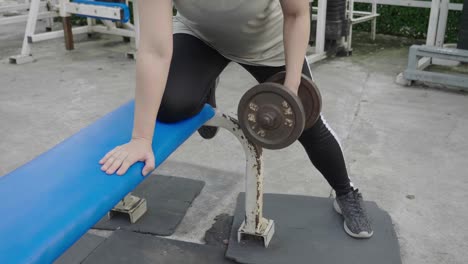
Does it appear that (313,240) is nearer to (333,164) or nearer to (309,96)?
(333,164)

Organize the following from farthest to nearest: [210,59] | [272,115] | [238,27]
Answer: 1. [210,59]
2. [238,27]
3. [272,115]

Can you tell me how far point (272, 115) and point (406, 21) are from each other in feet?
11.3

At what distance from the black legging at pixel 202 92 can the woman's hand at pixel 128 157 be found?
0.17m

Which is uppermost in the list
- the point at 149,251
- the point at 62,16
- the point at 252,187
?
the point at 62,16

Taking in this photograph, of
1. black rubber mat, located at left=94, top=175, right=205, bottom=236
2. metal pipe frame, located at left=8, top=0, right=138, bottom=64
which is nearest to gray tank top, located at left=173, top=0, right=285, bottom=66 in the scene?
black rubber mat, located at left=94, top=175, right=205, bottom=236

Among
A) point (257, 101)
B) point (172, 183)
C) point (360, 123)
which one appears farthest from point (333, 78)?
point (257, 101)


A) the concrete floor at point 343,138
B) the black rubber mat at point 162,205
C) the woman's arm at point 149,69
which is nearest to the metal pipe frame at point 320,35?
the concrete floor at point 343,138

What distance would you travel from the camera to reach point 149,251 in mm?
1553

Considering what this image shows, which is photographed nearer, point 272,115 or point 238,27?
point 272,115

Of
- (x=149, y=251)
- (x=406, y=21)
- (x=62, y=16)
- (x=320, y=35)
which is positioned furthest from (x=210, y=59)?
(x=406, y=21)

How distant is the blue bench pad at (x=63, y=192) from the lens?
805 mm

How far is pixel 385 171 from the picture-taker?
2.04m

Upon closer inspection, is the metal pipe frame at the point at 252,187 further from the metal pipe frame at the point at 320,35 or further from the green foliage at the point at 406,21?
the green foliage at the point at 406,21

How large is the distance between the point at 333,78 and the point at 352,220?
1757mm
